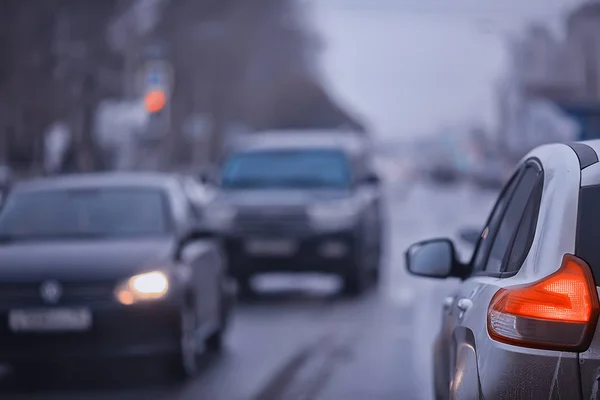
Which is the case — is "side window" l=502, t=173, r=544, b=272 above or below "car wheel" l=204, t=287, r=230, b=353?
above

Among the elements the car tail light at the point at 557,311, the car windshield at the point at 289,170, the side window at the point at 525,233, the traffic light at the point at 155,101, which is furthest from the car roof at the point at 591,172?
the traffic light at the point at 155,101

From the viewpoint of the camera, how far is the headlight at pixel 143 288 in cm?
823

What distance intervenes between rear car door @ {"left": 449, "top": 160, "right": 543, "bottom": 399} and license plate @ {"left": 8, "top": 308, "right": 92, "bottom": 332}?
3761 mm

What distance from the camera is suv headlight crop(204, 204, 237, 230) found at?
14875mm

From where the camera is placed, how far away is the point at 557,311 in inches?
141

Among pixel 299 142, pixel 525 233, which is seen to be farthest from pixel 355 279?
pixel 525 233

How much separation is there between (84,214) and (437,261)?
4.77 metres

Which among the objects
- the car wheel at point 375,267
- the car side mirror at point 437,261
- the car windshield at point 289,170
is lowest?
the car wheel at point 375,267

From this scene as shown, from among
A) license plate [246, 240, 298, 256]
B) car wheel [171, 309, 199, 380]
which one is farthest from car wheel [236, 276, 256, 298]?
car wheel [171, 309, 199, 380]

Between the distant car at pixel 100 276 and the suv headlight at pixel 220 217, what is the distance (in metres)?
5.06

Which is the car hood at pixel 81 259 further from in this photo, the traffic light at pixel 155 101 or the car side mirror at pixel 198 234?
the traffic light at pixel 155 101

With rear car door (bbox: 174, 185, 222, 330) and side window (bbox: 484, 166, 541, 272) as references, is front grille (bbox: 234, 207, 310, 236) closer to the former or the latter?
rear car door (bbox: 174, 185, 222, 330)

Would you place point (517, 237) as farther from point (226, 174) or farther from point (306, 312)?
point (226, 174)

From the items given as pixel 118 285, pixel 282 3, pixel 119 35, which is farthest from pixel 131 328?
pixel 282 3
